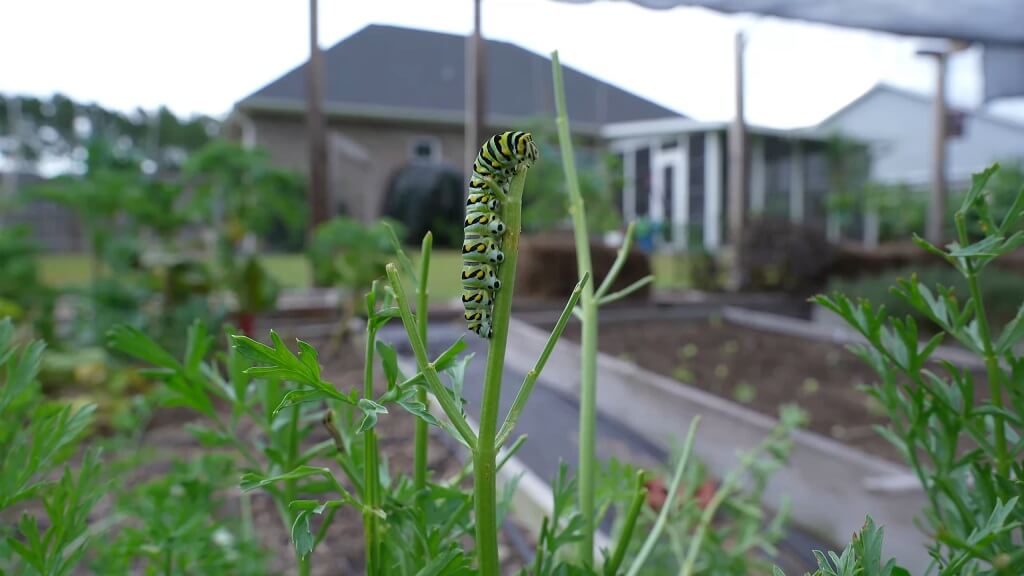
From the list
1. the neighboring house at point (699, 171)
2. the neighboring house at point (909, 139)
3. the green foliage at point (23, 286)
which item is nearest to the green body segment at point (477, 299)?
the green foliage at point (23, 286)

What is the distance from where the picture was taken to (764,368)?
430 centimetres

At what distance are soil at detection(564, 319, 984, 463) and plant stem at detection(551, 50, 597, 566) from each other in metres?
2.81

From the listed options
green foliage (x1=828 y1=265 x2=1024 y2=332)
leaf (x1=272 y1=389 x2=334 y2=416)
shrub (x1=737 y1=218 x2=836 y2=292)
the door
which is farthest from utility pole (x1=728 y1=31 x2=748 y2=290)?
the door

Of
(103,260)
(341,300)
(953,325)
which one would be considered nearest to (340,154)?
(341,300)

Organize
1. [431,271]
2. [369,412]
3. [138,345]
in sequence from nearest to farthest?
[369,412], [138,345], [431,271]

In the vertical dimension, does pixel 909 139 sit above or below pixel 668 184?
above

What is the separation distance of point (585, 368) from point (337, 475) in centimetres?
208

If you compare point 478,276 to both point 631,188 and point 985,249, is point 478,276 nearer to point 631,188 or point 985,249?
point 985,249

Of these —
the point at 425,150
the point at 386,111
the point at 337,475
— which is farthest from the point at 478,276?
the point at 425,150

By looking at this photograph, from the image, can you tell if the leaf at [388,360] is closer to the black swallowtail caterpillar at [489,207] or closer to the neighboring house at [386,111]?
the black swallowtail caterpillar at [489,207]

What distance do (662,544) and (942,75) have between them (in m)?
8.54

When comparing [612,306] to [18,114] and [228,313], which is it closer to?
[228,313]

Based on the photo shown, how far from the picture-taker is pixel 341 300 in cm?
552

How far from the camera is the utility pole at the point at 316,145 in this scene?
640 cm
